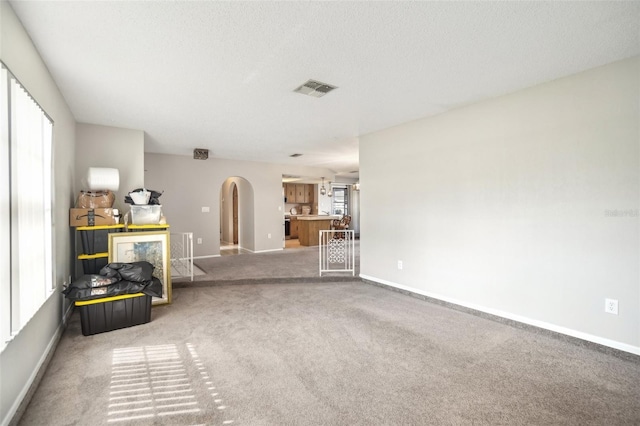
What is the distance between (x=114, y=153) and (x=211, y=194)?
298 centimetres

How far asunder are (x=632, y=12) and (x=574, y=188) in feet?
4.68

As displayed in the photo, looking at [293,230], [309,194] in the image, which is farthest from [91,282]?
[309,194]

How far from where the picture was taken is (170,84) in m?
3.10

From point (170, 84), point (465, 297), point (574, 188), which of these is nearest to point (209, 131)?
point (170, 84)

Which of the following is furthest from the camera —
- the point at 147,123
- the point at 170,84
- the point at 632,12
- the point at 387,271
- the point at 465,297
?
the point at 387,271

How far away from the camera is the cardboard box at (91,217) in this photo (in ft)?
12.0

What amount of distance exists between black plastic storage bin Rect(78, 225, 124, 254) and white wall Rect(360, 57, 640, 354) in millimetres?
3869

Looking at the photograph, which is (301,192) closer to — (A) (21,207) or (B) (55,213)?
(B) (55,213)

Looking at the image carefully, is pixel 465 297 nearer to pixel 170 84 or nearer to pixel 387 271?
pixel 387 271

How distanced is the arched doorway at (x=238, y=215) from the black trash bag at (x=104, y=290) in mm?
4879

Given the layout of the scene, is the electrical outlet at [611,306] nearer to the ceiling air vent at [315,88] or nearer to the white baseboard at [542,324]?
the white baseboard at [542,324]

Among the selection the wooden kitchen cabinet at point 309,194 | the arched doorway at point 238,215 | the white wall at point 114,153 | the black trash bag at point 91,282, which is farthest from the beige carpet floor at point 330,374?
the wooden kitchen cabinet at point 309,194

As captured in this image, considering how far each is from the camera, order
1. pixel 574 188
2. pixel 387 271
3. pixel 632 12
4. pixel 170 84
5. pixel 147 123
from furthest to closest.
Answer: pixel 387 271 < pixel 147 123 < pixel 170 84 < pixel 574 188 < pixel 632 12

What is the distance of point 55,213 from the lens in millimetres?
3000
